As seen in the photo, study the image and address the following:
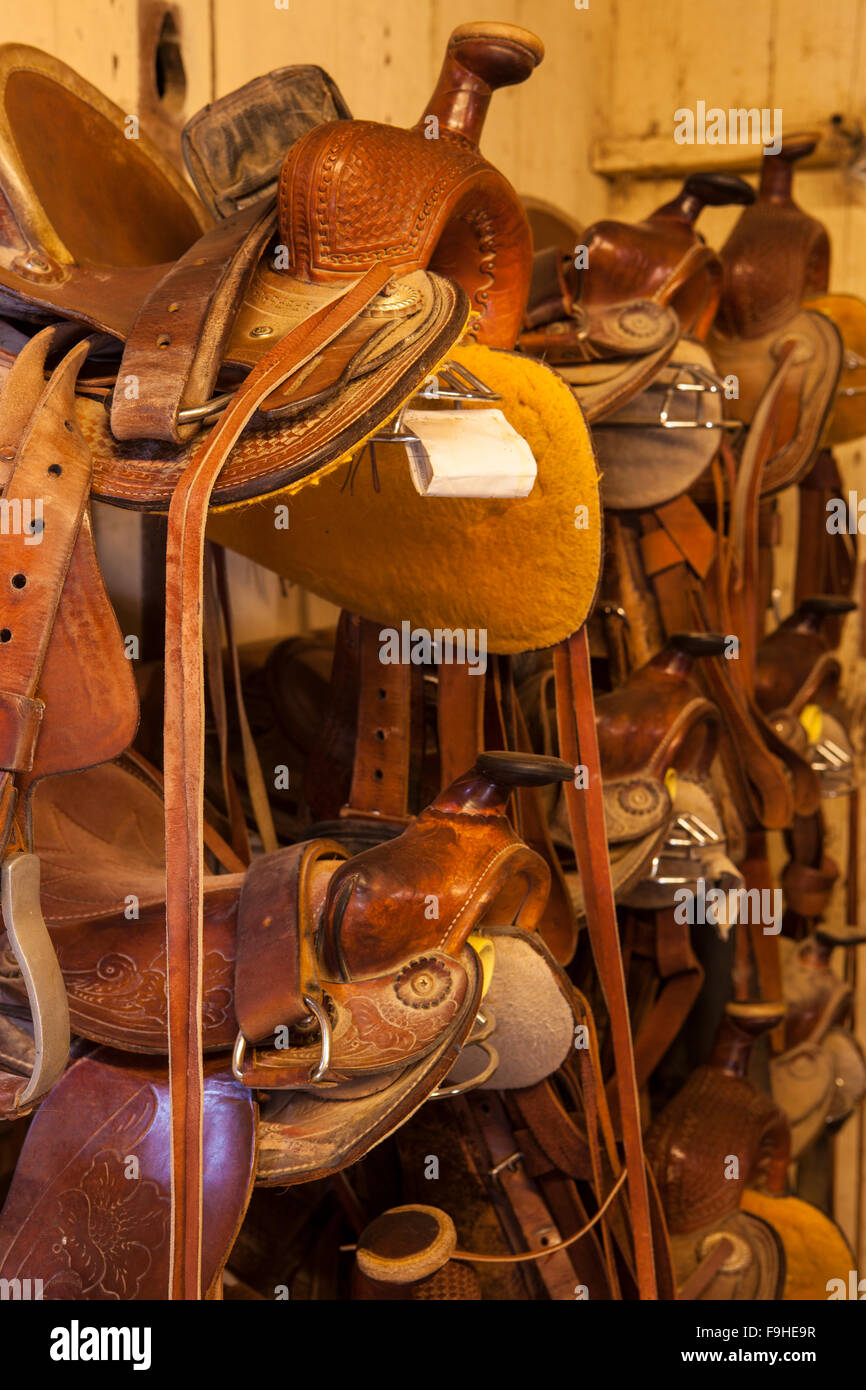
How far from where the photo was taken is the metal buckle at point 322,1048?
647 millimetres

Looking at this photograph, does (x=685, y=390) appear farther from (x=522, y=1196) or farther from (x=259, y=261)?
(x=522, y=1196)

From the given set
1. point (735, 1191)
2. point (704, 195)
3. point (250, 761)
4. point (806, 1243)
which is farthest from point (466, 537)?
point (806, 1243)

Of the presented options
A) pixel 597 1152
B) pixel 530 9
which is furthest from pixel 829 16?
pixel 597 1152

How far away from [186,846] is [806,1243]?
1243 mm

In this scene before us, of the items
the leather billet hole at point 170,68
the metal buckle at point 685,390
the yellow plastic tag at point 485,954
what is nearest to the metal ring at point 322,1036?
the yellow plastic tag at point 485,954

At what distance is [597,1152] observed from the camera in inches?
35.5

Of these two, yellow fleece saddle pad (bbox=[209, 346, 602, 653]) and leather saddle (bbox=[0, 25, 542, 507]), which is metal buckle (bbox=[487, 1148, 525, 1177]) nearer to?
yellow fleece saddle pad (bbox=[209, 346, 602, 653])

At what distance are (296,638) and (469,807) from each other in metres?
0.60

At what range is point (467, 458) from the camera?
67 centimetres

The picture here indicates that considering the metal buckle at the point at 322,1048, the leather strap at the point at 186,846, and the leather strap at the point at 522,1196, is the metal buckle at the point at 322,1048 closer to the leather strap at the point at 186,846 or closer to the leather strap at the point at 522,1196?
the leather strap at the point at 186,846

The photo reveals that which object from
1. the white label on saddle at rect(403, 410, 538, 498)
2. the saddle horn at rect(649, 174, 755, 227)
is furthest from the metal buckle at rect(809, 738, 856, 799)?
the white label on saddle at rect(403, 410, 538, 498)

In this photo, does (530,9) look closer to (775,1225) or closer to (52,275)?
(52,275)

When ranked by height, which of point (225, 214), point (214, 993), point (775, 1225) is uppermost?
point (225, 214)

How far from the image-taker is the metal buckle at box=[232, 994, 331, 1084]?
647mm
